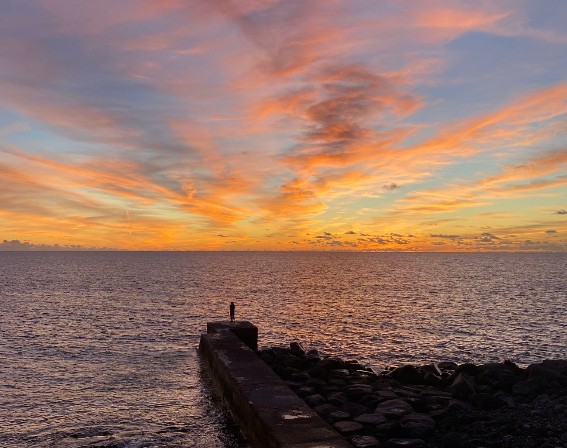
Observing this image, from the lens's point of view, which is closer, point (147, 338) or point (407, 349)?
point (407, 349)

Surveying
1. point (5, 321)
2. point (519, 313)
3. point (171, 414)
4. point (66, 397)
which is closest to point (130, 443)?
point (171, 414)

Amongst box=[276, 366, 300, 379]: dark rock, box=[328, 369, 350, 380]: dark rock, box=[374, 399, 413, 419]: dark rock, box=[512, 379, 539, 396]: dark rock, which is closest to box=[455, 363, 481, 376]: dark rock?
box=[512, 379, 539, 396]: dark rock

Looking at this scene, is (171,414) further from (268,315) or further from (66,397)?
(268,315)

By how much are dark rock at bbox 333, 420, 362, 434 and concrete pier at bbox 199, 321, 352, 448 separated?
38.6 inches

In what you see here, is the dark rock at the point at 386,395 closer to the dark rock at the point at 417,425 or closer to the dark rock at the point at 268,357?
the dark rock at the point at 417,425

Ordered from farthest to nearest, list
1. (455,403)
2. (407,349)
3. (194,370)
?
(407,349) → (194,370) → (455,403)

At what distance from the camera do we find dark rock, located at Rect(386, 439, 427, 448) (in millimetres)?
12258

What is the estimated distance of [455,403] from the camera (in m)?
15.8

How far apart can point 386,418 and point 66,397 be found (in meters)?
12.0

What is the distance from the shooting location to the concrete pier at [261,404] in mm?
11250

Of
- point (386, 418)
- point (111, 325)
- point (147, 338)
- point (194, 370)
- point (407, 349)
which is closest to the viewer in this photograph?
point (386, 418)

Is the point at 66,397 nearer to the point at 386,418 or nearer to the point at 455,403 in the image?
the point at 386,418

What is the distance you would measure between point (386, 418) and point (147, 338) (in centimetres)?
2184

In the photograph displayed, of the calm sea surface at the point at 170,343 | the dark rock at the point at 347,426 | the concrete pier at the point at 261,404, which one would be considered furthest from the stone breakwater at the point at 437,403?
the calm sea surface at the point at 170,343
